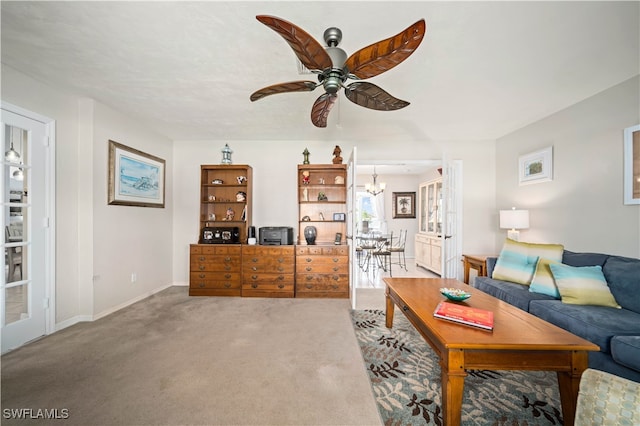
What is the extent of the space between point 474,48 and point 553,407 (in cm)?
256

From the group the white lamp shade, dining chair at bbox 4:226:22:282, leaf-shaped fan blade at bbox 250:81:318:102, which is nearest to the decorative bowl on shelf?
leaf-shaped fan blade at bbox 250:81:318:102

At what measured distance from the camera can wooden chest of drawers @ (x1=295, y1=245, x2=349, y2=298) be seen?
3.85 meters

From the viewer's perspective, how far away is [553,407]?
63.9 inches

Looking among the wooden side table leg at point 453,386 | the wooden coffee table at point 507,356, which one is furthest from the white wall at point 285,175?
the wooden side table leg at point 453,386

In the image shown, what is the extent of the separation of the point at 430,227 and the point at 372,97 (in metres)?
5.30

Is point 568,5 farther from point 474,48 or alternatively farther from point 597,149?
point 597,149

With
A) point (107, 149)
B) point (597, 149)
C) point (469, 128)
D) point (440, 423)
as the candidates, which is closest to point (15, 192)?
point (107, 149)

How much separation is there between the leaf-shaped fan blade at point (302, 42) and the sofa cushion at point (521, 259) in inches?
116

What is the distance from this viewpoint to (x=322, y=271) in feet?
12.7

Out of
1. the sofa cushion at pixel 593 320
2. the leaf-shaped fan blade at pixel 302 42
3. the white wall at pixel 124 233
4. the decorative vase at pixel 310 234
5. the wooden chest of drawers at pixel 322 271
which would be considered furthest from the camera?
the decorative vase at pixel 310 234

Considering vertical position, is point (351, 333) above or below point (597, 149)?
below

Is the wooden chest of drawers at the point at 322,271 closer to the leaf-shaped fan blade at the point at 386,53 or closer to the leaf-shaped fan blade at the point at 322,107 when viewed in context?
the leaf-shaped fan blade at the point at 322,107

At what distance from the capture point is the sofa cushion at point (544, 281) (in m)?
2.45

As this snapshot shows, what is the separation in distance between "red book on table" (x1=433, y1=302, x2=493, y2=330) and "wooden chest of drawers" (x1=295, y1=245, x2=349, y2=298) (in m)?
2.09
